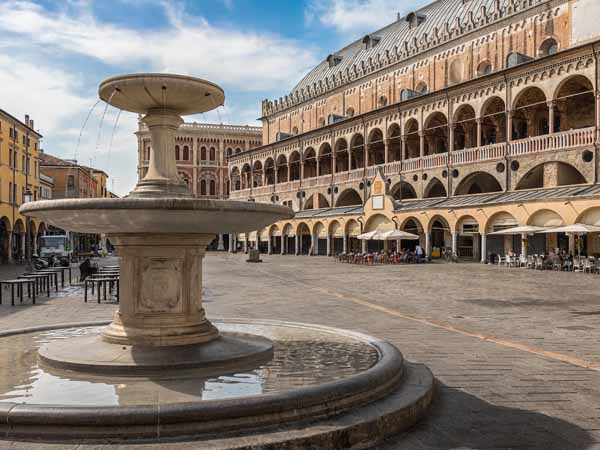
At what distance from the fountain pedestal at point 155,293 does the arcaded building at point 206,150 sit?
76.3m

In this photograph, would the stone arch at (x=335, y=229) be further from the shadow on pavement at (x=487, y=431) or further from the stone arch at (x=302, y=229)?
the shadow on pavement at (x=487, y=431)

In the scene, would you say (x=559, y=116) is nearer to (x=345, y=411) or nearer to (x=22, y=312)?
(x=22, y=312)

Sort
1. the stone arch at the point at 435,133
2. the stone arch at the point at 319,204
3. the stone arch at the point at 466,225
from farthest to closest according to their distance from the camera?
1. the stone arch at the point at 319,204
2. the stone arch at the point at 435,133
3. the stone arch at the point at 466,225

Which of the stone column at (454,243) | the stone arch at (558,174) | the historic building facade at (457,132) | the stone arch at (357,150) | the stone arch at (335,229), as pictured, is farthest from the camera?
the stone arch at (357,150)

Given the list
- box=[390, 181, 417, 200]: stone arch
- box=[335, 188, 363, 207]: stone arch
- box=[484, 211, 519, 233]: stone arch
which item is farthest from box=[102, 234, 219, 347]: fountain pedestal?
box=[335, 188, 363, 207]: stone arch

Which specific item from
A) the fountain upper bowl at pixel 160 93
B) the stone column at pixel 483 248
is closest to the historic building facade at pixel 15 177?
the stone column at pixel 483 248

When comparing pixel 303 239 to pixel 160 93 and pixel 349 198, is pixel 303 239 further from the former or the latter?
pixel 160 93

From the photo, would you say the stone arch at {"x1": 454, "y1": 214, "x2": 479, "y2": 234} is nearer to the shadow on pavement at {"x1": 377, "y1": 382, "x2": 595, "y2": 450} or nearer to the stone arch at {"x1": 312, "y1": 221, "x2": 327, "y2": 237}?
the stone arch at {"x1": 312, "y1": 221, "x2": 327, "y2": 237}

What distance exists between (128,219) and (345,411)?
270 cm

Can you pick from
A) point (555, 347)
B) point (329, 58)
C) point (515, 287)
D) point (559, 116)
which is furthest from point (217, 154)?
point (555, 347)

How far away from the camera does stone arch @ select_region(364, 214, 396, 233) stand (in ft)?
130

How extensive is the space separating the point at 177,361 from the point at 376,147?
43859 mm

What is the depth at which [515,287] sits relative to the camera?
17922mm

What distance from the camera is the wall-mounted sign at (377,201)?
40750 millimetres
